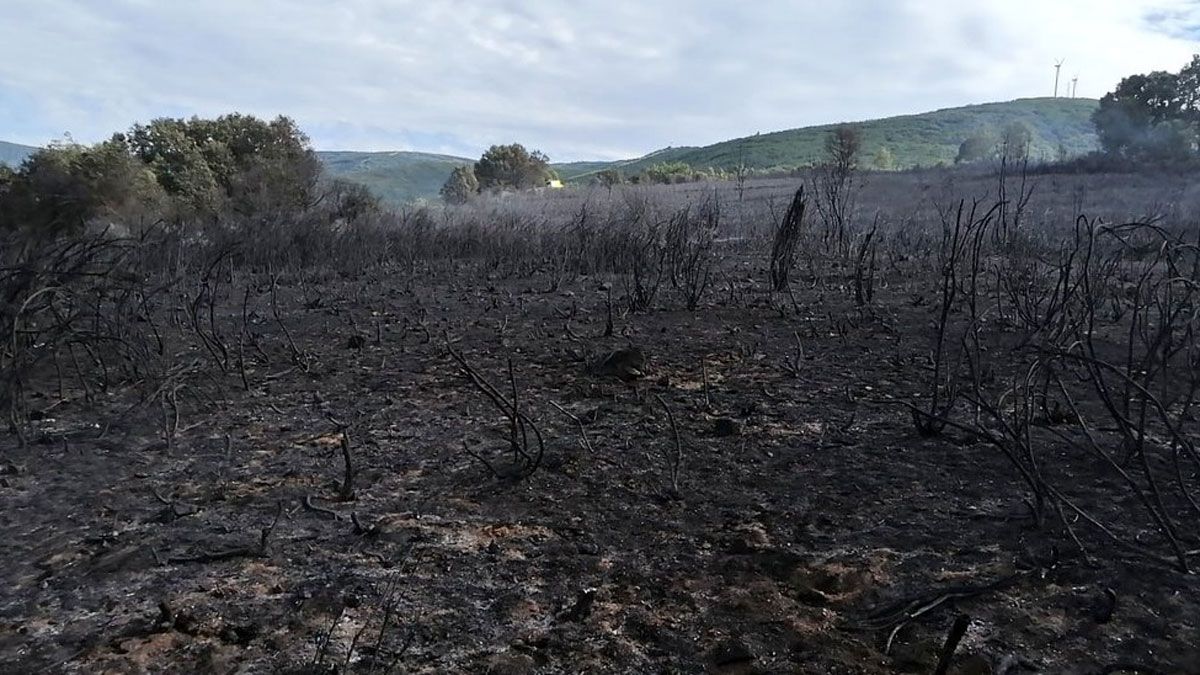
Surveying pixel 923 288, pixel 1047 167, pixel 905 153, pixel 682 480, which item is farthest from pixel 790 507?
pixel 905 153

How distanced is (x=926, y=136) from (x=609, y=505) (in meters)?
101

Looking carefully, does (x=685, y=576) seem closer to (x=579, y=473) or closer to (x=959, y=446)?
(x=579, y=473)

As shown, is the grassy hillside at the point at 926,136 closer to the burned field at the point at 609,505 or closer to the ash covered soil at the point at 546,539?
the burned field at the point at 609,505

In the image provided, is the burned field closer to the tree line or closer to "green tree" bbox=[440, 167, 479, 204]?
the tree line

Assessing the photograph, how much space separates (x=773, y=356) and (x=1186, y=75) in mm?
42679

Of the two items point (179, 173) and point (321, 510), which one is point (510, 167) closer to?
point (179, 173)

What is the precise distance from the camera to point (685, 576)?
7.10 feet

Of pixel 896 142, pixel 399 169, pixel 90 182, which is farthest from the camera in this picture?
pixel 399 169

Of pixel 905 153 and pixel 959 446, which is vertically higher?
pixel 905 153

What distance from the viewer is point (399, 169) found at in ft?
396

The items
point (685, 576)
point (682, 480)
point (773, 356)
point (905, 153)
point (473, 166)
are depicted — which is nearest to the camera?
point (685, 576)

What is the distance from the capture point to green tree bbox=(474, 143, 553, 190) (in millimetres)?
46062

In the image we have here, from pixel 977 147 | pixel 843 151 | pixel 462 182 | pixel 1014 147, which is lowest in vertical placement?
pixel 843 151

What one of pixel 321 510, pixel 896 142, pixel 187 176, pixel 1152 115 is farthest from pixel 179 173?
pixel 896 142
